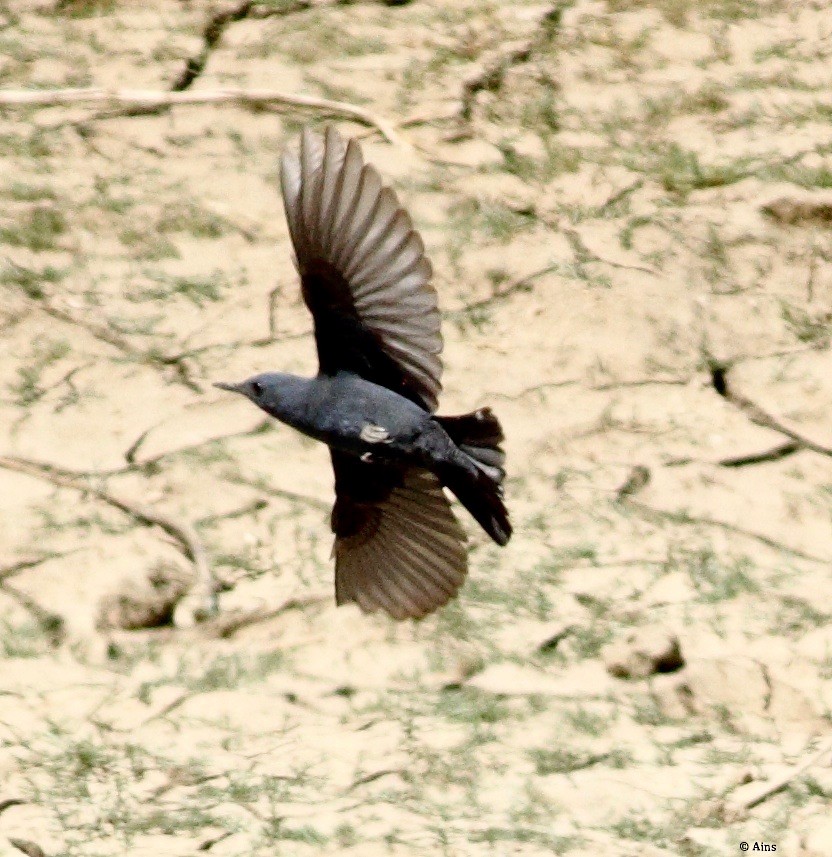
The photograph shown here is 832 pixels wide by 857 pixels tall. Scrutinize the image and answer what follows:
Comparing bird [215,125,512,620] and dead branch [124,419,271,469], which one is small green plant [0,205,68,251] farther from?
bird [215,125,512,620]

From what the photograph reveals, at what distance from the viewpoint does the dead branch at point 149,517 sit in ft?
12.7

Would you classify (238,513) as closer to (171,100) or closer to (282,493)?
(282,493)

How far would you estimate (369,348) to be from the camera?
3400mm

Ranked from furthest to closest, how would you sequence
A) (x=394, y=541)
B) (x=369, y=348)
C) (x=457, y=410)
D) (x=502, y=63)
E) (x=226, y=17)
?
(x=226, y=17)
(x=502, y=63)
(x=457, y=410)
(x=394, y=541)
(x=369, y=348)

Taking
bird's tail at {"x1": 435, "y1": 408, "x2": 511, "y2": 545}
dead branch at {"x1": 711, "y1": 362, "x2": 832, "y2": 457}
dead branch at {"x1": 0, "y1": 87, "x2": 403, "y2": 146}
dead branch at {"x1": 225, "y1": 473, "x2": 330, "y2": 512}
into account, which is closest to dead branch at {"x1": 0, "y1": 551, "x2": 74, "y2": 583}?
dead branch at {"x1": 225, "y1": 473, "x2": 330, "y2": 512}

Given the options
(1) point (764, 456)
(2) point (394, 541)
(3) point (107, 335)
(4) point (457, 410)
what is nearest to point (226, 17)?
(3) point (107, 335)

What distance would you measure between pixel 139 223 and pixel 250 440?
32.4 inches

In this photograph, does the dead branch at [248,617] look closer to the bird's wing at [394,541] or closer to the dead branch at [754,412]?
the bird's wing at [394,541]

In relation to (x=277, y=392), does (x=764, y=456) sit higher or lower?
lower

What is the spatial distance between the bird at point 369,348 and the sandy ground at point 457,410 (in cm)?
37

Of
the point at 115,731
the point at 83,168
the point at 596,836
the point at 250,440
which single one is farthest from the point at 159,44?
the point at 596,836

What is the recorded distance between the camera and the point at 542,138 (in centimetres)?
518

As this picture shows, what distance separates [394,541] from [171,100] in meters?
1.94

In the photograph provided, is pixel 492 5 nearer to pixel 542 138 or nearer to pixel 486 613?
pixel 542 138
